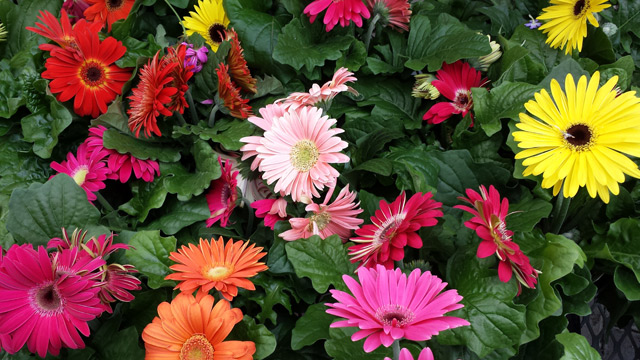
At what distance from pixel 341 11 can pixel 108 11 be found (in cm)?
47

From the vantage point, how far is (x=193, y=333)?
61 centimetres

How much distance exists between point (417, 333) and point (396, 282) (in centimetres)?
7

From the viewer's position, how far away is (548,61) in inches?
39.1

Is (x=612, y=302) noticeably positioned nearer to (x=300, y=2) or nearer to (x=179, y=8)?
(x=300, y=2)

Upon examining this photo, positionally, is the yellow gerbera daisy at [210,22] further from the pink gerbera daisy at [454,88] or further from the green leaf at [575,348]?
the green leaf at [575,348]

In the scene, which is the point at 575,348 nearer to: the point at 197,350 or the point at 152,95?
the point at 197,350

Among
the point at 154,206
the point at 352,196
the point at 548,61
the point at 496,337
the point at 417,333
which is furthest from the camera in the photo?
the point at 548,61

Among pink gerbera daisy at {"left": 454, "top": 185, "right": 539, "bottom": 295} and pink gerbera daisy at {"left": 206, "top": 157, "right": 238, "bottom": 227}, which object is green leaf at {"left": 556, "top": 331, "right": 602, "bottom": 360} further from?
pink gerbera daisy at {"left": 206, "top": 157, "right": 238, "bottom": 227}

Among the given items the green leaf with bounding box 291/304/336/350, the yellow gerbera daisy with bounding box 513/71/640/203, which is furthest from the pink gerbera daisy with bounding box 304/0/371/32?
the green leaf with bounding box 291/304/336/350

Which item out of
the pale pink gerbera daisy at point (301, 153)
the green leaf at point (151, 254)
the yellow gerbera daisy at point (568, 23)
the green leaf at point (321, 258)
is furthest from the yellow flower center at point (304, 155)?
the yellow gerbera daisy at point (568, 23)

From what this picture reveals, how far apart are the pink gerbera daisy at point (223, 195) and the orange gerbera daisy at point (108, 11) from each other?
1.38 feet

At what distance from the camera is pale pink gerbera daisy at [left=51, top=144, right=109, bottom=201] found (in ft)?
2.83

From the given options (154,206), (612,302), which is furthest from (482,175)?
(154,206)

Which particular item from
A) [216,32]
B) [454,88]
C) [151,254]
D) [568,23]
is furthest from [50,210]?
[568,23]
